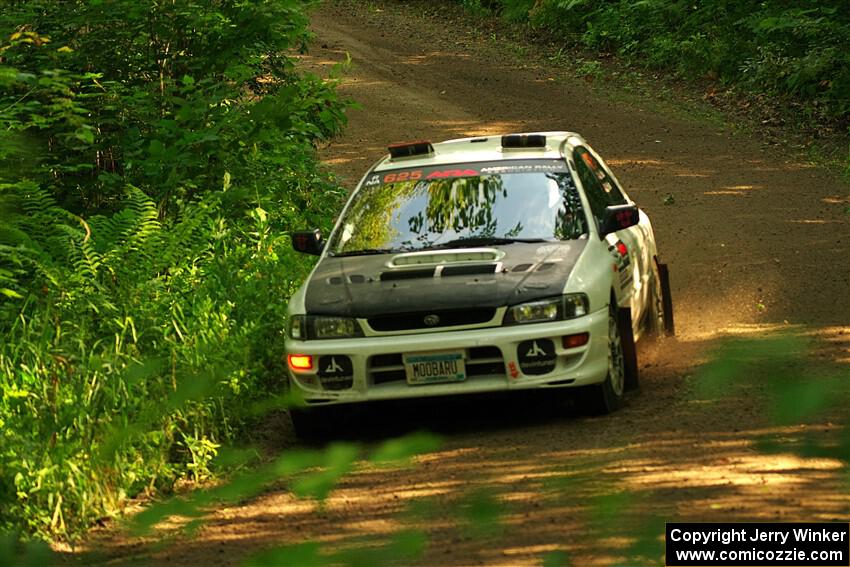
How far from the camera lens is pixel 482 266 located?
7809mm

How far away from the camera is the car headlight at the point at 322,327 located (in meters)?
7.64

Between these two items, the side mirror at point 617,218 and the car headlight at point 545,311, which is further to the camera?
the side mirror at point 617,218

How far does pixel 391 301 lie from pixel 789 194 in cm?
1030

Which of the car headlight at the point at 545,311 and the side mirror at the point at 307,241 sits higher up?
the side mirror at the point at 307,241

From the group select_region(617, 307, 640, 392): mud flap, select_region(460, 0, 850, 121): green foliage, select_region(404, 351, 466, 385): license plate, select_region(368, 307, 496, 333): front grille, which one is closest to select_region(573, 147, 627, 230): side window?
select_region(617, 307, 640, 392): mud flap

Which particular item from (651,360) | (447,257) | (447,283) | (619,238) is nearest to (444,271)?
(447,283)

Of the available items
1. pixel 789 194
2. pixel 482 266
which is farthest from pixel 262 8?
pixel 789 194

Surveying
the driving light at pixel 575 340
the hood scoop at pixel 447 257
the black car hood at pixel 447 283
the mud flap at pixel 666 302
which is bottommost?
the mud flap at pixel 666 302

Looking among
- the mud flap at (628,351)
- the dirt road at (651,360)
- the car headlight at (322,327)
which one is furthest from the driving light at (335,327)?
the mud flap at (628,351)

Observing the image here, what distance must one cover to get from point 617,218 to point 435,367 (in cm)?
172

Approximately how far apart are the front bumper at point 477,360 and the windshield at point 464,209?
0.97 metres

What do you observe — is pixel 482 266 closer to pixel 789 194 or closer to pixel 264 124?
pixel 264 124

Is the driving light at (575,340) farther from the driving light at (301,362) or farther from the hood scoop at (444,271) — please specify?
the driving light at (301,362)

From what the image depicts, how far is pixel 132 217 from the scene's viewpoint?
32.5 ft
